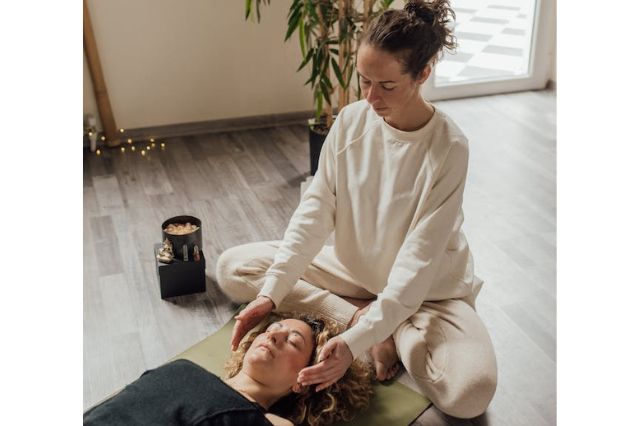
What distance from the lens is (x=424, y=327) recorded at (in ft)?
6.48

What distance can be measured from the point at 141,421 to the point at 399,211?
2.86 feet

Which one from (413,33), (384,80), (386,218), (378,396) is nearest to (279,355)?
(378,396)

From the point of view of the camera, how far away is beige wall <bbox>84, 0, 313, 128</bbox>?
3.51 m

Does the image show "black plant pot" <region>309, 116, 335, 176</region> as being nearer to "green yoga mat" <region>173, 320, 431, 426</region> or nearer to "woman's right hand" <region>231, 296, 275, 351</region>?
"green yoga mat" <region>173, 320, 431, 426</region>

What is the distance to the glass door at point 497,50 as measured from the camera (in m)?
4.27

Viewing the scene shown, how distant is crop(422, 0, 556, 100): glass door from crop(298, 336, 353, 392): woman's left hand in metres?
2.76

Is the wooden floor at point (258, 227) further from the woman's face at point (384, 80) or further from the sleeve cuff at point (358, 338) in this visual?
the woman's face at point (384, 80)

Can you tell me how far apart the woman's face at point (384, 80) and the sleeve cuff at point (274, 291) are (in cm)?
57

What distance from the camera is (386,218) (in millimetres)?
1960

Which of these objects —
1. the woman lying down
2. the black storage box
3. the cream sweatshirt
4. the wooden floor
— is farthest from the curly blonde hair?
the black storage box

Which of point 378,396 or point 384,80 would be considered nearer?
point 384,80

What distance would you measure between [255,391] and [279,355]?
0.36 ft

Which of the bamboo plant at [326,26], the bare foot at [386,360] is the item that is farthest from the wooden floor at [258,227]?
the bamboo plant at [326,26]

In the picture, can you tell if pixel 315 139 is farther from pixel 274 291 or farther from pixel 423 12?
pixel 423 12
